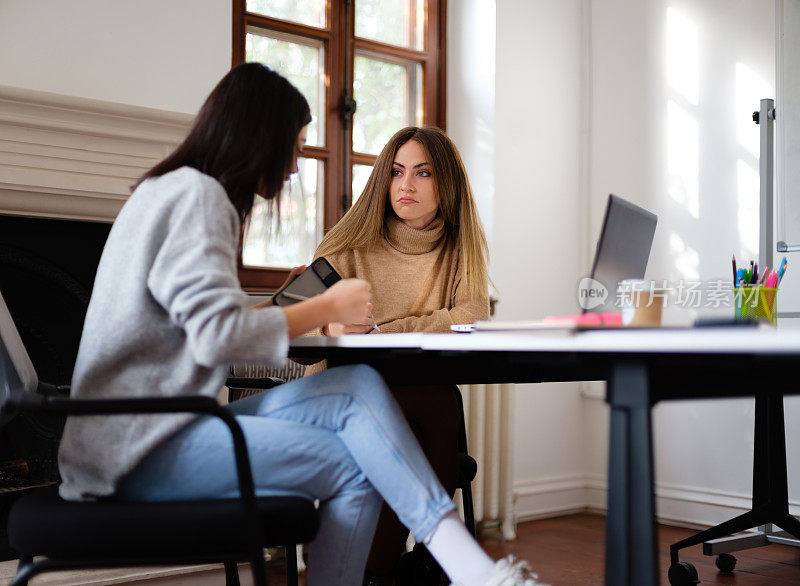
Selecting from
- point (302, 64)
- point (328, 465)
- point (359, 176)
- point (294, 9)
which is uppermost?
point (294, 9)

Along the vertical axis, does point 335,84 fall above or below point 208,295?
above

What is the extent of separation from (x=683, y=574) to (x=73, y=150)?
1988 mm

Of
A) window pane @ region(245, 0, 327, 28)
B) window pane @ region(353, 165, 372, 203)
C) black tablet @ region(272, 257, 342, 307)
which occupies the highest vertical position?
window pane @ region(245, 0, 327, 28)

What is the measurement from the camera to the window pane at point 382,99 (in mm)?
3199

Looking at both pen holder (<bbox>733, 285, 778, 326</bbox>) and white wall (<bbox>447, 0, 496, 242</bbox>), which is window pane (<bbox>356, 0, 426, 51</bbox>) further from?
pen holder (<bbox>733, 285, 778, 326</bbox>)

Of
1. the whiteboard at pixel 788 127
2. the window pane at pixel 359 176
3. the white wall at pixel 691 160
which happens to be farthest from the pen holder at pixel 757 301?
the window pane at pixel 359 176

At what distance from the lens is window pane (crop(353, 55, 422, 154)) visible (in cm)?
320

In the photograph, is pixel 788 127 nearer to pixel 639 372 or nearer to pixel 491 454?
pixel 491 454

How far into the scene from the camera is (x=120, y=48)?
235 centimetres

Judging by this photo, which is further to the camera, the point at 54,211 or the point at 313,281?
the point at 54,211

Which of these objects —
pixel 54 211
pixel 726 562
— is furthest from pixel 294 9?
pixel 726 562

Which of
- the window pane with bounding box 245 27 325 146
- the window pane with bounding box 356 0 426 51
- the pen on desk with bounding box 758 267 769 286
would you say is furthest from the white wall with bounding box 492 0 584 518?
the pen on desk with bounding box 758 267 769 286

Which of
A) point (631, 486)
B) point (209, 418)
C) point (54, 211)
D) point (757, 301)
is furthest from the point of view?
point (54, 211)

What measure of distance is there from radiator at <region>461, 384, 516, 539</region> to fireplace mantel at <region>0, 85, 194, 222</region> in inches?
53.6
